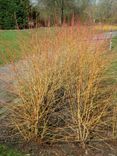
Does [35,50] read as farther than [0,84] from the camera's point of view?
No

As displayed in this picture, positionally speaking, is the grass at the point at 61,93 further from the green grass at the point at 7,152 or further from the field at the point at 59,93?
the green grass at the point at 7,152

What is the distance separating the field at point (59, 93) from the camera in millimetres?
4500

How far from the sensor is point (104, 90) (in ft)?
17.1

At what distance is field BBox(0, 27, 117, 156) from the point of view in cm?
450

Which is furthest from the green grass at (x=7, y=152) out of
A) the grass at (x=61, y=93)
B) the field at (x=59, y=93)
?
the grass at (x=61, y=93)

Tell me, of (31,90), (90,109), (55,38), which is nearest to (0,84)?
(55,38)

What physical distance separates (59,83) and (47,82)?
40 centimetres

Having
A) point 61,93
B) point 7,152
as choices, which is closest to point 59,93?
point 61,93

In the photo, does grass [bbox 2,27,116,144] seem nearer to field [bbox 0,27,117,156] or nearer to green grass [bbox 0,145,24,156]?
field [bbox 0,27,117,156]

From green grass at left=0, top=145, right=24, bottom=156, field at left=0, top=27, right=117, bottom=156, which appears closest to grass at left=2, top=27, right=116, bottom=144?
field at left=0, top=27, right=117, bottom=156

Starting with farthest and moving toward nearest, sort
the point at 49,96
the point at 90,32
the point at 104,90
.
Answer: the point at 90,32, the point at 104,90, the point at 49,96

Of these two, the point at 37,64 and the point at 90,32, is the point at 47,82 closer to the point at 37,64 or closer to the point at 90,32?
the point at 37,64

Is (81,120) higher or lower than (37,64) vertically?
lower

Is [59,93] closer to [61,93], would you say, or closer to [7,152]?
[61,93]
